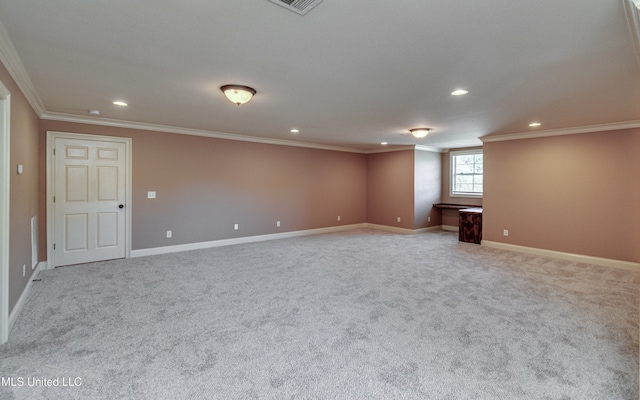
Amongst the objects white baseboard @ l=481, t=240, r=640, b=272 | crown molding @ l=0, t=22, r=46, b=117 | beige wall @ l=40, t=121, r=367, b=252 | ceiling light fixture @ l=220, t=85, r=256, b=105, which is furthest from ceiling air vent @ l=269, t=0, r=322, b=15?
white baseboard @ l=481, t=240, r=640, b=272

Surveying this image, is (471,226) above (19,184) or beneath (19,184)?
beneath

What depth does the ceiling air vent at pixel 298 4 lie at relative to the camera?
1.84 meters

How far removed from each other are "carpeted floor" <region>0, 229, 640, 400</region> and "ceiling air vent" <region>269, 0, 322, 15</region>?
2.39m

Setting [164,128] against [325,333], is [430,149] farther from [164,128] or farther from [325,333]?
[325,333]

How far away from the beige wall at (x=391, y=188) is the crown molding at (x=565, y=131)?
221cm

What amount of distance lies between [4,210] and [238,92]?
230 centimetres

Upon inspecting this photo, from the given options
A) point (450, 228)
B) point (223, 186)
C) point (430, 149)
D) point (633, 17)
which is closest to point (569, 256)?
point (450, 228)

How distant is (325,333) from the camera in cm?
280

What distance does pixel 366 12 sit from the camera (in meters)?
1.96

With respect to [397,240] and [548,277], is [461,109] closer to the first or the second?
[548,277]

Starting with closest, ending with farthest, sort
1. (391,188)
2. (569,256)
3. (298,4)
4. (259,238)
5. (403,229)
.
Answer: (298,4)
(569,256)
(259,238)
(403,229)
(391,188)

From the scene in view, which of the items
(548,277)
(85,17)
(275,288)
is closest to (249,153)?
(275,288)

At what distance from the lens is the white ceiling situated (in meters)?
1.97

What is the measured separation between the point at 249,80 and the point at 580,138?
5.68 metres
